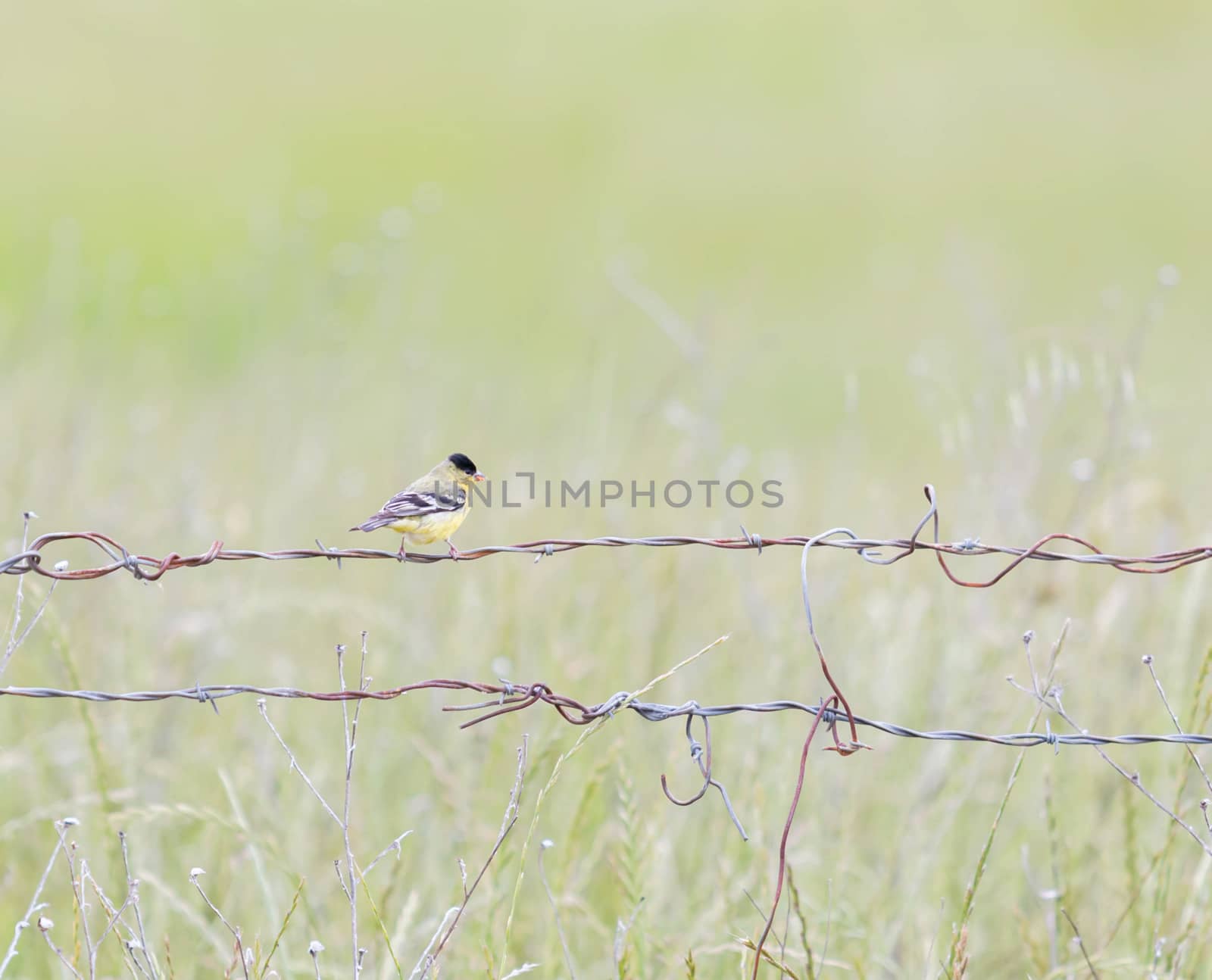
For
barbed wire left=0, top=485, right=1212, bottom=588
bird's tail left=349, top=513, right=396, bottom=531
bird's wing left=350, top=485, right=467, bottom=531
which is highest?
bird's wing left=350, top=485, right=467, bottom=531

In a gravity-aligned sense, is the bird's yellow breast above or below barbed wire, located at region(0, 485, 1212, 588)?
above

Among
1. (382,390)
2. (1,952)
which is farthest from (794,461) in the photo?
(1,952)

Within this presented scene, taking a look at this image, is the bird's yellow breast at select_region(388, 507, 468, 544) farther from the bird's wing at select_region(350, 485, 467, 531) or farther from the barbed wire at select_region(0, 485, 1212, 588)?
the barbed wire at select_region(0, 485, 1212, 588)

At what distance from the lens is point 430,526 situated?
10.1 feet

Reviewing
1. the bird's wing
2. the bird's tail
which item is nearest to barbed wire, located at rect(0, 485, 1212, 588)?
the bird's tail

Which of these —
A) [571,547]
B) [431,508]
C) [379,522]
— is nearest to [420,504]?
[431,508]

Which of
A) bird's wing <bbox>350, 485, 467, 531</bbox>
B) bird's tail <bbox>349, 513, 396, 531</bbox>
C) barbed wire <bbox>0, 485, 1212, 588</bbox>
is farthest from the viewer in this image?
bird's wing <bbox>350, 485, 467, 531</bbox>

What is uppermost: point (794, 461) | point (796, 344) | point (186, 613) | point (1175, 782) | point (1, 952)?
point (796, 344)

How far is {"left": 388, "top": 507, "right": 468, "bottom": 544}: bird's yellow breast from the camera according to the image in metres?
3.04

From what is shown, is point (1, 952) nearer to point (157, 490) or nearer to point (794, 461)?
point (157, 490)

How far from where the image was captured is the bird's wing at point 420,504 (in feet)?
9.84

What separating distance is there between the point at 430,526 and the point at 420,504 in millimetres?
68

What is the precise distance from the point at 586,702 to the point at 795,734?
2.61ft

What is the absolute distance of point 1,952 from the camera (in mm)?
3438
